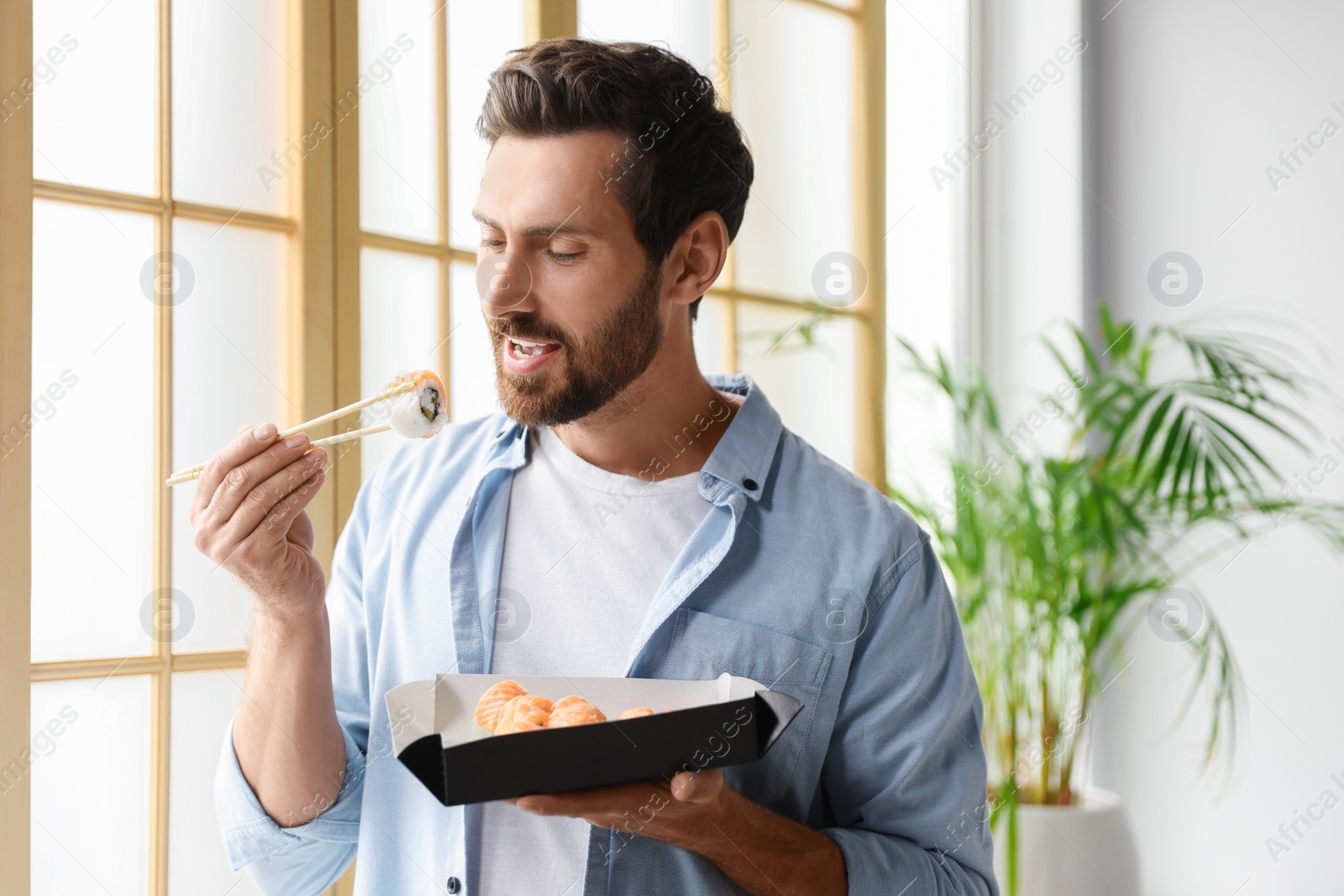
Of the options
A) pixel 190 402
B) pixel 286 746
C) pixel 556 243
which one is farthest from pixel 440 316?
pixel 286 746

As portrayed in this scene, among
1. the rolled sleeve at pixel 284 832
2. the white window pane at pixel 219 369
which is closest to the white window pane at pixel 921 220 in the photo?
the white window pane at pixel 219 369

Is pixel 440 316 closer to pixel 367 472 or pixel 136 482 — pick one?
pixel 367 472

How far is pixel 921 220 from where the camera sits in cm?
284

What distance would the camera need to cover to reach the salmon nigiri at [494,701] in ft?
2.89

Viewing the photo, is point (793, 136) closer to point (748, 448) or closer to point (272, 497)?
point (748, 448)

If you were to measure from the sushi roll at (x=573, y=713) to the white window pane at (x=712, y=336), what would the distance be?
1367 mm

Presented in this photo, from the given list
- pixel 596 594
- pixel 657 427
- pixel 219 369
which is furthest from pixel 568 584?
pixel 219 369

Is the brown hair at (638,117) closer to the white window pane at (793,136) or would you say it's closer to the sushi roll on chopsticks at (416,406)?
the sushi roll on chopsticks at (416,406)

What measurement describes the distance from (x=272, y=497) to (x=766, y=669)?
49 centimetres

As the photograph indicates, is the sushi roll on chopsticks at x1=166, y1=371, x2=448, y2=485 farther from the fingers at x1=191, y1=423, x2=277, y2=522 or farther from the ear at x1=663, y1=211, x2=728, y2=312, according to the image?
the ear at x1=663, y1=211, x2=728, y2=312

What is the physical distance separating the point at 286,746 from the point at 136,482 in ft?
1.82

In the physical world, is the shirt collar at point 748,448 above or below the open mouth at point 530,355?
below

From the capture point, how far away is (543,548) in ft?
3.73

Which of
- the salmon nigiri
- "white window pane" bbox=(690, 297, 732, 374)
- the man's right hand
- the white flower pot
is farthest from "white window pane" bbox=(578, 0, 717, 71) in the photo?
the white flower pot
